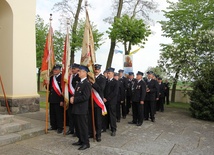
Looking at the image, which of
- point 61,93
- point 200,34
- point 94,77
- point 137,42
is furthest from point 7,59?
point 200,34

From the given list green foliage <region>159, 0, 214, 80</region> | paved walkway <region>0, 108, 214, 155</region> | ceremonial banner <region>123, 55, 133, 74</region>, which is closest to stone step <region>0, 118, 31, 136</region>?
paved walkway <region>0, 108, 214, 155</region>

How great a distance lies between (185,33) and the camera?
18.5 meters

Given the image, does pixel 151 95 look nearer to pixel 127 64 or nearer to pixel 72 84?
pixel 72 84

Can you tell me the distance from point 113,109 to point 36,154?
278 centimetres

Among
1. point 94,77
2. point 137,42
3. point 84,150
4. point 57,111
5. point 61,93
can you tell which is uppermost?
point 137,42

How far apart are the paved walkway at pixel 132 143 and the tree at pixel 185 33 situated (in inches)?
202

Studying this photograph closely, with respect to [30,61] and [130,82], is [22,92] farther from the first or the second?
[130,82]

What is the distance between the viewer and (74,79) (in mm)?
7035

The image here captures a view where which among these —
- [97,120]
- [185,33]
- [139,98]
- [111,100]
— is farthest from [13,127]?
[185,33]

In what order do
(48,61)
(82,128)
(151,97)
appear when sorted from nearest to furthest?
→ (82,128) < (48,61) < (151,97)

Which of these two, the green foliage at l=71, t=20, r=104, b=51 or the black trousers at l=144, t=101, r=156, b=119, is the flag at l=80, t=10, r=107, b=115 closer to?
the black trousers at l=144, t=101, r=156, b=119

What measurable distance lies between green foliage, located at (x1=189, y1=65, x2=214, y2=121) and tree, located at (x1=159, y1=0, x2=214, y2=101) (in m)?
1.27

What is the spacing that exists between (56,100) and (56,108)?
0.26 metres

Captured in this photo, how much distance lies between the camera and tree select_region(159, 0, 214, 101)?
12.5 m
